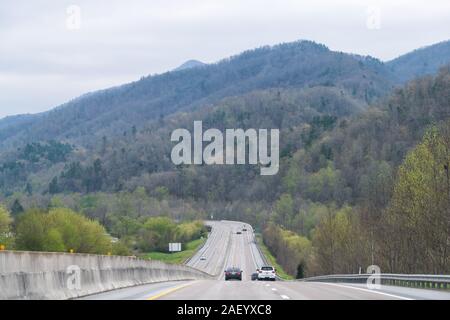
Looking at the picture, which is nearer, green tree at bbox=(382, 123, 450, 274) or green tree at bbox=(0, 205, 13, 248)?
green tree at bbox=(382, 123, 450, 274)

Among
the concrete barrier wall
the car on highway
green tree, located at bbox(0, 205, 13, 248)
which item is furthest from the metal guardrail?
green tree, located at bbox(0, 205, 13, 248)

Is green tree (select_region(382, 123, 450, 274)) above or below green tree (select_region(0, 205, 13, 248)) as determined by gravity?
above

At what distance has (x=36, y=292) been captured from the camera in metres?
→ 20.4

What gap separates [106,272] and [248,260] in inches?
5468

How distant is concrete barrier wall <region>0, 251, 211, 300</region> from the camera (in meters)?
19.1

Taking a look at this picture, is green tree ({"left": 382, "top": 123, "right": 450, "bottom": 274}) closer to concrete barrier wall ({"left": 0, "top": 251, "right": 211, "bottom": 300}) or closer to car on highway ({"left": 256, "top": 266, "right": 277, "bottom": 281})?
car on highway ({"left": 256, "top": 266, "right": 277, "bottom": 281})

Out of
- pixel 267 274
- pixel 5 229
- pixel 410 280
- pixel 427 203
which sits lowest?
pixel 267 274

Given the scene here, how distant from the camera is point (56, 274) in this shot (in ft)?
72.9

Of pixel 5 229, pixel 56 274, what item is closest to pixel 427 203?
pixel 56 274

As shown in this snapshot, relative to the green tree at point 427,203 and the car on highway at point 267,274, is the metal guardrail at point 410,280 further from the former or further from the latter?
the car on highway at point 267,274

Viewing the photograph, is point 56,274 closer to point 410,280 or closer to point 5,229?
point 410,280
